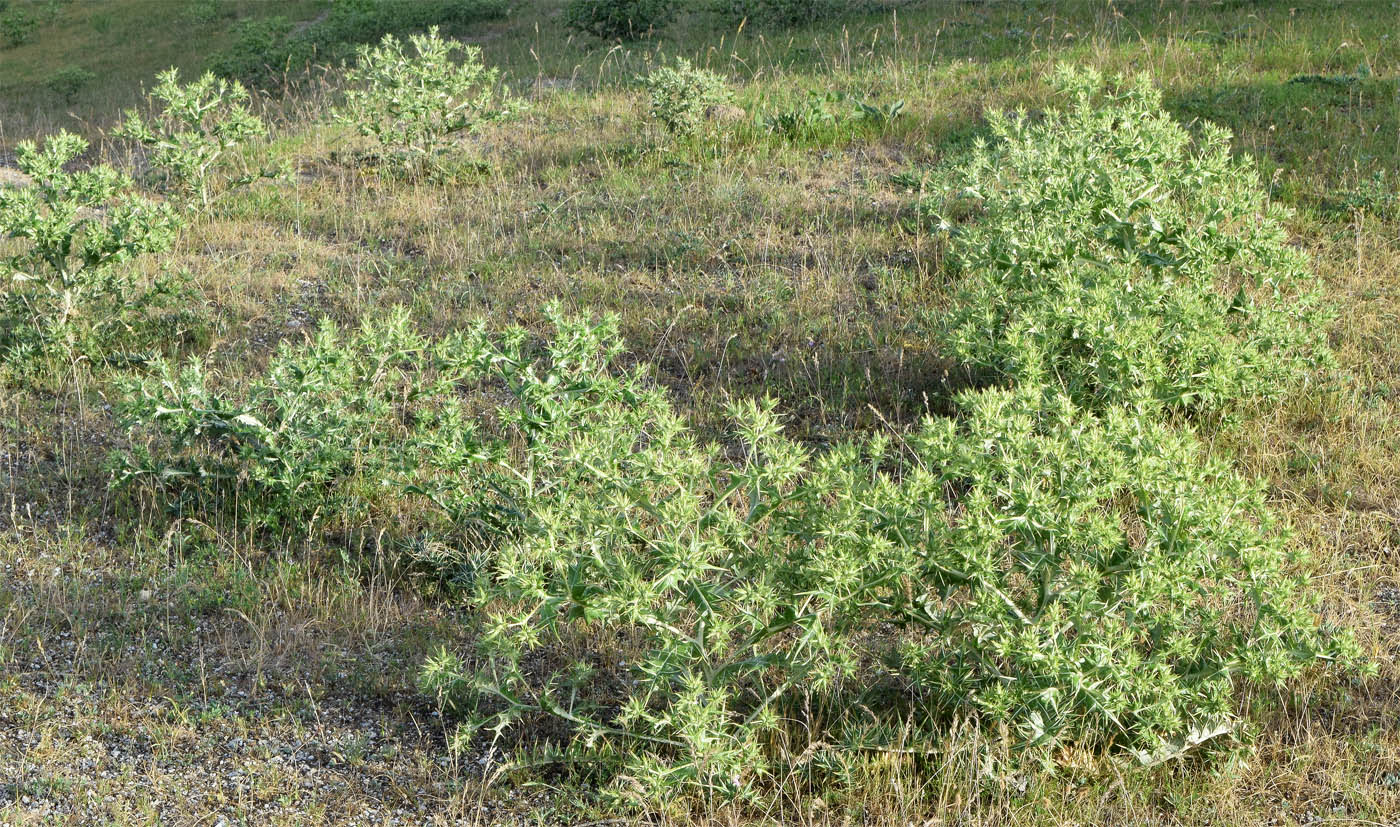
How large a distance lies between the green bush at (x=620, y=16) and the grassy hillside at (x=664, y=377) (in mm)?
1726

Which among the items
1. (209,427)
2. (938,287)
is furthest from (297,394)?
(938,287)

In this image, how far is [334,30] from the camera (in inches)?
647

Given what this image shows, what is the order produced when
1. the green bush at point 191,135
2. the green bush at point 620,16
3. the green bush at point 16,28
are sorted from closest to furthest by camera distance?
the green bush at point 191,135
the green bush at point 620,16
the green bush at point 16,28

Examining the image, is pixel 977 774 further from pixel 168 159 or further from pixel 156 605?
pixel 168 159

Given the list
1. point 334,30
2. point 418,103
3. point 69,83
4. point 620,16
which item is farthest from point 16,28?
point 418,103

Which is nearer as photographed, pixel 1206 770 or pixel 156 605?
pixel 1206 770

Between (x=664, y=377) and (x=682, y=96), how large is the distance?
3.48 metres

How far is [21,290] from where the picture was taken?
600cm

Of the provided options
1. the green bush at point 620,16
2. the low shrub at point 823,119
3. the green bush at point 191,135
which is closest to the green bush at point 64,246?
the green bush at point 191,135

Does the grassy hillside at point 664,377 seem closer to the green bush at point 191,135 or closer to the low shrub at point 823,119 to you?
the low shrub at point 823,119

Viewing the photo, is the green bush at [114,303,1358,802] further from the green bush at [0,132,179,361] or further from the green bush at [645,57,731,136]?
the green bush at [645,57,731,136]

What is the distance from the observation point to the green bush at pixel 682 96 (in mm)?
→ 8289

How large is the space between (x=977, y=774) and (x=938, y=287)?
3.51 m

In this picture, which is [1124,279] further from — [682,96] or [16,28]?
[16,28]
